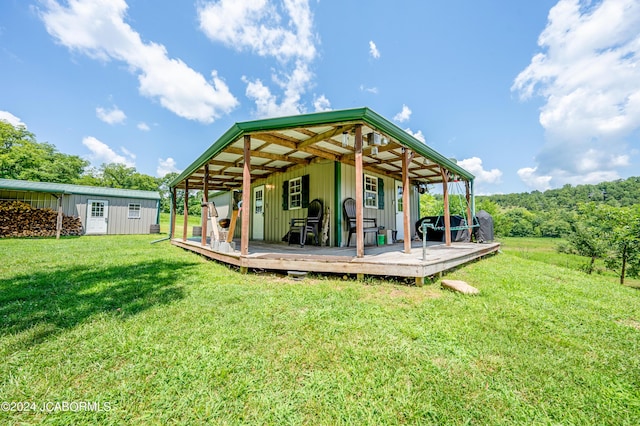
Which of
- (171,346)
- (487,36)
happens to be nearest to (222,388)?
(171,346)

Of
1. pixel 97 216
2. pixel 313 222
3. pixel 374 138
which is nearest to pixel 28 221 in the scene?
pixel 97 216

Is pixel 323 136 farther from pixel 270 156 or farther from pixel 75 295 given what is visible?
pixel 75 295

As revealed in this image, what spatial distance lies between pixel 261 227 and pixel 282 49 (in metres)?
8.22

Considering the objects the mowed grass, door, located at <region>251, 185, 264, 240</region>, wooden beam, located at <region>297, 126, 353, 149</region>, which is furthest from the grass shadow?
door, located at <region>251, 185, 264, 240</region>

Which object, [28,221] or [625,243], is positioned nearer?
[625,243]

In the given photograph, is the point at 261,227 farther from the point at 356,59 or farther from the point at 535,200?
the point at 535,200

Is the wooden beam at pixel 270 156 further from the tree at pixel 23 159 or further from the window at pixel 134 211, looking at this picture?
the tree at pixel 23 159

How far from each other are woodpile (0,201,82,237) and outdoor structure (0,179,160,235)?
1.12ft

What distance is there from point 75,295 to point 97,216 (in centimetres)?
1322

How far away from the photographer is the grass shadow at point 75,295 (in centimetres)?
216

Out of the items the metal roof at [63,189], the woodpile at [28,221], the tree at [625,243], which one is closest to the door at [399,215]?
the tree at [625,243]

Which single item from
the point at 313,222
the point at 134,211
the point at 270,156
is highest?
the point at 270,156

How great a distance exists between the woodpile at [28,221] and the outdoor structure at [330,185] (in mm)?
6918

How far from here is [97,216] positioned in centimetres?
1262
